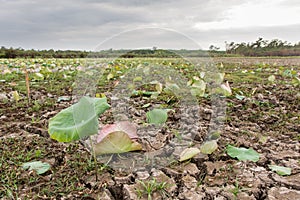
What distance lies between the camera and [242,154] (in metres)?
1.24

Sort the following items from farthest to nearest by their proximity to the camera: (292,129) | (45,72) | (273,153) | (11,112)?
(45,72), (11,112), (292,129), (273,153)

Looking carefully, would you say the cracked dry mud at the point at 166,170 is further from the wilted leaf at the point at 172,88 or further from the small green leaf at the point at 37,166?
the wilted leaf at the point at 172,88

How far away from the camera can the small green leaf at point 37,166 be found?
1.12m

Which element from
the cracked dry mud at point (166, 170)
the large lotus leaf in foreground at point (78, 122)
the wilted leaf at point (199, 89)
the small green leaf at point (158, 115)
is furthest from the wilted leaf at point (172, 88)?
the large lotus leaf in foreground at point (78, 122)

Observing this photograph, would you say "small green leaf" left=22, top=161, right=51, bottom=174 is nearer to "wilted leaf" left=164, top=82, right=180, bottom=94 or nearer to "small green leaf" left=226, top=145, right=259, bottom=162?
"small green leaf" left=226, top=145, right=259, bottom=162

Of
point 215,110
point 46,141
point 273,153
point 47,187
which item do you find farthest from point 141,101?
point 47,187

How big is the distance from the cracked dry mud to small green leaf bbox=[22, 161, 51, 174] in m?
0.02

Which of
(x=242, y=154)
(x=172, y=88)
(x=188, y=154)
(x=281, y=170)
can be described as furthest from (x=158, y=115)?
(x=172, y=88)

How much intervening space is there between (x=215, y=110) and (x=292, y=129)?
50 cm

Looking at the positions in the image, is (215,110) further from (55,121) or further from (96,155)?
(55,121)

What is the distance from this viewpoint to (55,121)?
→ 1028 millimetres

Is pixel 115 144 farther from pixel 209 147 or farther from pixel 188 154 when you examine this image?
pixel 209 147

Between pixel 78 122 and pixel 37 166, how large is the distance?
12.0 inches

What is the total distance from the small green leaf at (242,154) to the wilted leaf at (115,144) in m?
0.42
